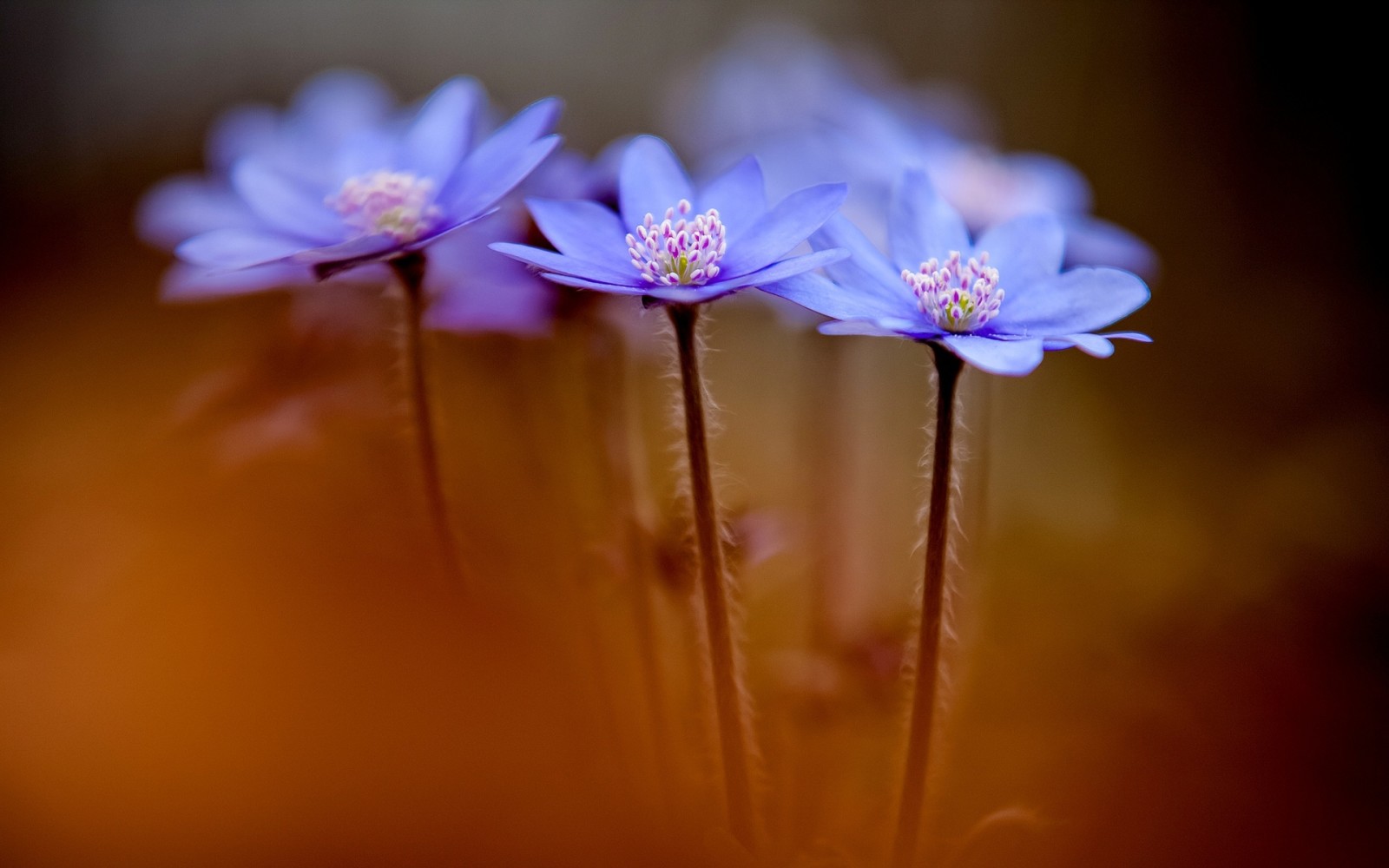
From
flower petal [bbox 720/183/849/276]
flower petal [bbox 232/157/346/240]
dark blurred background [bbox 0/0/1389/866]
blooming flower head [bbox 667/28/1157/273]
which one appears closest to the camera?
dark blurred background [bbox 0/0/1389/866]

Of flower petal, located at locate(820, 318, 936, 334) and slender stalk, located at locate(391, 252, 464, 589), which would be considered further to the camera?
slender stalk, located at locate(391, 252, 464, 589)

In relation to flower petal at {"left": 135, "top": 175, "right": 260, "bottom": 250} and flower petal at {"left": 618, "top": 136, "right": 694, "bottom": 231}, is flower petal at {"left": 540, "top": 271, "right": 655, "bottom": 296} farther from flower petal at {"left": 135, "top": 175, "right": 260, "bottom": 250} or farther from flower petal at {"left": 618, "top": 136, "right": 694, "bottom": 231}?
flower petal at {"left": 135, "top": 175, "right": 260, "bottom": 250}

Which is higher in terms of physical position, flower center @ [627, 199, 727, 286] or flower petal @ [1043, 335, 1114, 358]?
flower center @ [627, 199, 727, 286]

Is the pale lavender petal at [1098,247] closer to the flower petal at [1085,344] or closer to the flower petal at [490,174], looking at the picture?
the flower petal at [1085,344]

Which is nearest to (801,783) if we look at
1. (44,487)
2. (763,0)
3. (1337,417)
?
(44,487)

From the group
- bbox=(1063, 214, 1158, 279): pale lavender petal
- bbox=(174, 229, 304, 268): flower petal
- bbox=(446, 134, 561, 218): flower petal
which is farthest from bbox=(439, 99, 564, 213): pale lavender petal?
bbox=(1063, 214, 1158, 279): pale lavender petal

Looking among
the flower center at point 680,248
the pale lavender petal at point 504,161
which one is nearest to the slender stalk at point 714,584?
the flower center at point 680,248

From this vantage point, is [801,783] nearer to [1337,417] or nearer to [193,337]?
[1337,417]
